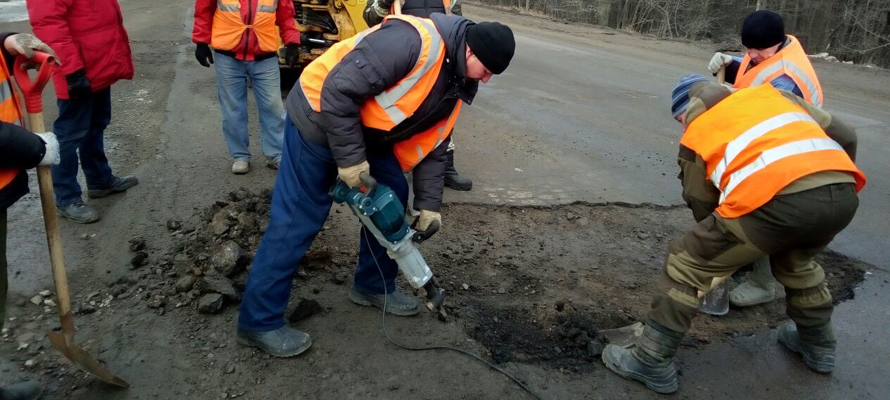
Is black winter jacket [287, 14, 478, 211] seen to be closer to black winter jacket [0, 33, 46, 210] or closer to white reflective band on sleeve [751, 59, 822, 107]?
black winter jacket [0, 33, 46, 210]

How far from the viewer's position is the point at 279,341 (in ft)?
9.26

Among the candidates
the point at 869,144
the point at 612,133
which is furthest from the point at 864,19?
the point at 612,133

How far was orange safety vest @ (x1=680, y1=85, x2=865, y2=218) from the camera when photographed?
2.42 metres

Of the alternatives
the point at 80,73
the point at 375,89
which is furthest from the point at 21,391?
the point at 80,73

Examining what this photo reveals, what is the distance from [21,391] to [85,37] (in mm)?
2409

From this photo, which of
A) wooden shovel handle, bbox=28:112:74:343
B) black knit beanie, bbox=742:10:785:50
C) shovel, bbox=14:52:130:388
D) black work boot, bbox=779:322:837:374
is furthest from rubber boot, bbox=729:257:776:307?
wooden shovel handle, bbox=28:112:74:343

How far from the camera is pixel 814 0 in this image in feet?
48.5

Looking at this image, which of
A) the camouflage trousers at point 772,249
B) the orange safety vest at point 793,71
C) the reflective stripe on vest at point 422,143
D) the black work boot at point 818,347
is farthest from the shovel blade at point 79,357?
→ the orange safety vest at point 793,71

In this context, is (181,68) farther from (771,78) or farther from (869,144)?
(869,144)

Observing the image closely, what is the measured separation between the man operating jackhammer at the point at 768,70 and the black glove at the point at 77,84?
4040 mm

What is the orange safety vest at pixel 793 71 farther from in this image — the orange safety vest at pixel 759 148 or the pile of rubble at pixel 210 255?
the pile of rubble at pixel 210 255

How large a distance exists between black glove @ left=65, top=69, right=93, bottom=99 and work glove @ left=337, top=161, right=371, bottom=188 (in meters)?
2.32

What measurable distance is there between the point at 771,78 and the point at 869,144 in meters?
4.08

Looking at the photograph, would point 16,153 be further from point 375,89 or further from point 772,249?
point 772,249
